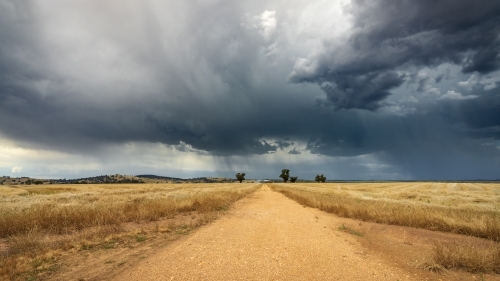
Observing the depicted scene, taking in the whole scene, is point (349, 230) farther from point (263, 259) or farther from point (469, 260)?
point (263, 259)

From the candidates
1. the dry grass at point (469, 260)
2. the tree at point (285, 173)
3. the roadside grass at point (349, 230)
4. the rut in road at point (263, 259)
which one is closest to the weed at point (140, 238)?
the rut in road at point (263, 259)

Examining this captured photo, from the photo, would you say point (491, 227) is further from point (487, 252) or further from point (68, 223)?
point (68, 223)

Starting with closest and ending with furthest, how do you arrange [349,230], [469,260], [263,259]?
1. [469,260]
2. [263,259]
3. [349,230]

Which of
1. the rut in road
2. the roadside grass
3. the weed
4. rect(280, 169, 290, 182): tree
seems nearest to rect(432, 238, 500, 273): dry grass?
the rut in road

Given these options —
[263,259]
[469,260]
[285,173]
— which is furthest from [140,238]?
[285,173]

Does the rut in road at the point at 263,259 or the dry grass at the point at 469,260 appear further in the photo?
the dry grass at the point at 469,260

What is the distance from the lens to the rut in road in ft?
20.8

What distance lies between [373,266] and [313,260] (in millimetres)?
1696

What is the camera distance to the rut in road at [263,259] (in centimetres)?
633

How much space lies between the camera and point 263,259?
760 cm

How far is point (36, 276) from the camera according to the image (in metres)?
6.13

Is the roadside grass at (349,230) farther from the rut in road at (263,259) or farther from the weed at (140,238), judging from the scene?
the weed at (140,238)

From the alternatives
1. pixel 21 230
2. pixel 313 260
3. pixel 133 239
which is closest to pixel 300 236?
pixel 313 260

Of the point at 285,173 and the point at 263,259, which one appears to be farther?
the point at 285,173
